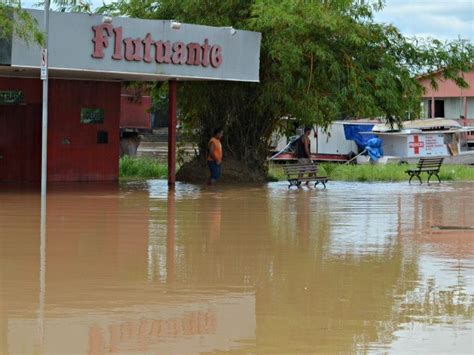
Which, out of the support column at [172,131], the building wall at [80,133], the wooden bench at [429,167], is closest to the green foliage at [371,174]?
the wooden bench at [429,167]

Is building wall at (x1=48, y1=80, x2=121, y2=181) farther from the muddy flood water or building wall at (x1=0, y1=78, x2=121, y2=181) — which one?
the muddy flood water

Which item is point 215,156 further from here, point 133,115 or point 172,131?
point 133,115

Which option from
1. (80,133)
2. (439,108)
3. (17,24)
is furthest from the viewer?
(439,108)

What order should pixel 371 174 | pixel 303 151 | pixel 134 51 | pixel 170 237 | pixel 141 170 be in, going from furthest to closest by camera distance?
pixel 371 174
pixel 141 170
pixel 303 151
pixel 134 51
pixel 170 237

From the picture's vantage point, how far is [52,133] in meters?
29.5

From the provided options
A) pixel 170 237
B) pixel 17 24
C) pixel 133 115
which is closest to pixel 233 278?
pixel 170 237

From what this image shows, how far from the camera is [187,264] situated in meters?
13.8

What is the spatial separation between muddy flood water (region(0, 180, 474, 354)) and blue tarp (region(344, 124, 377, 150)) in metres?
34.1

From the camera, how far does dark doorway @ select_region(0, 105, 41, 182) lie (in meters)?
29.4

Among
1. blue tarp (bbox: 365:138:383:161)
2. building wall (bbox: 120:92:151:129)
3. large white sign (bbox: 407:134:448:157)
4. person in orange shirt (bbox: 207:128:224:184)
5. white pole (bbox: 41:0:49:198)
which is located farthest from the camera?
large white sign (bbox: 407:134:448:157)

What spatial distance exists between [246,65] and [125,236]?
12.7m

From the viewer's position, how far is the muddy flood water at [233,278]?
951cm

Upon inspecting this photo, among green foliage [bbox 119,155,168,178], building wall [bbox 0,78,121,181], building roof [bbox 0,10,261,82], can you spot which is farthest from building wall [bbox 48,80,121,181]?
green foliage [bbox 119,155,168,178]

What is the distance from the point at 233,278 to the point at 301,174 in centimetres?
1724
